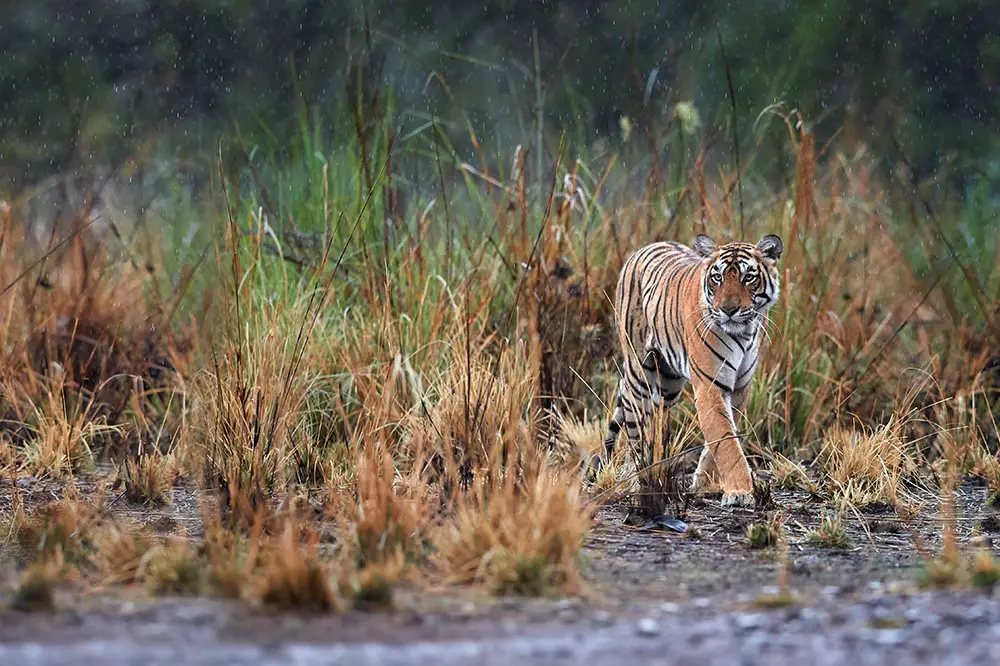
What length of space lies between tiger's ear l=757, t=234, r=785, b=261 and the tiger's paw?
99cm

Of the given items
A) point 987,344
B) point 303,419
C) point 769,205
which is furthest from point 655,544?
point 769,205

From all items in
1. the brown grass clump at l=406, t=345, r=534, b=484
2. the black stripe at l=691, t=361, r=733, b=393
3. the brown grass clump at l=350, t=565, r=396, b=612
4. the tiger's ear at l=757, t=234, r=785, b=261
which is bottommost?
the brown grass clump at l=350, t=565, r=396, b=612

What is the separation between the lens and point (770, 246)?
6383mm

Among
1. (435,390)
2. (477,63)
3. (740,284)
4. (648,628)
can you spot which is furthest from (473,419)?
(477,63)

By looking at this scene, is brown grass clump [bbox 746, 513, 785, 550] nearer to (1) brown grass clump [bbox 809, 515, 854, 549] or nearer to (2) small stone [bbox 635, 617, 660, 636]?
(1) brown grass clump [bbox 809, 515, 854, 549]

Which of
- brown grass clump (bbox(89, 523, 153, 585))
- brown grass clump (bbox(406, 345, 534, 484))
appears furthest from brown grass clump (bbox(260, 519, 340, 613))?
brown grass clump (bbox(406, 345, 534, 484))

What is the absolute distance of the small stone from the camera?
3902 mm

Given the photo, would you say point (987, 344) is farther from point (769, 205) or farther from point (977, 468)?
point (769, 205)

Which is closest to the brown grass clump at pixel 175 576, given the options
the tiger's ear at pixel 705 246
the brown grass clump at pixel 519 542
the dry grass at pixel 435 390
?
the dry grass at pixel 435 390

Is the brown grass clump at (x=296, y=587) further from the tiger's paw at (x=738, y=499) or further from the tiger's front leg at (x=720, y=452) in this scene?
the tiger's paw at (x=738, y=499)

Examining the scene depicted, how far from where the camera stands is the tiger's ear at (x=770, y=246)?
637 cm

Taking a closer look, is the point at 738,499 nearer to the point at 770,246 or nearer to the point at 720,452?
the point at 720,452

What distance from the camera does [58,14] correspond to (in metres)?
16.9

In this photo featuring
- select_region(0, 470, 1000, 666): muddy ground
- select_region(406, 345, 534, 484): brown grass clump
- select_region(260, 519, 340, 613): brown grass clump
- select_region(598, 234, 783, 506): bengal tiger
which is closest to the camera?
select_region(0, 470, 1000, 666): muddy ground
